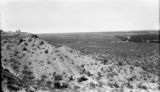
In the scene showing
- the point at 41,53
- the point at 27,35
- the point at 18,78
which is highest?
the point at 27,35

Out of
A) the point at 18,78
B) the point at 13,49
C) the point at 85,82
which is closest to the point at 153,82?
the point at 85,82

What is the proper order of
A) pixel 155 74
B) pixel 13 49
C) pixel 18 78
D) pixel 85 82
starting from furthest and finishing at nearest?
pixel 155 74 → pixel 13 49 → pixel 85 82 → pixel 18 78

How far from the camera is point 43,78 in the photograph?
50.6ft

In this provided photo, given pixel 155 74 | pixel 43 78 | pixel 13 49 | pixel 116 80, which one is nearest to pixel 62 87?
pixel 43 78

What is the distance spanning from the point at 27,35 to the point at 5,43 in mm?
3381

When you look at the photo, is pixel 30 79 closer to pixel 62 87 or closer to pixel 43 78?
pixel 43 78

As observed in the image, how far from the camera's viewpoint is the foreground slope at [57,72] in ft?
48.0

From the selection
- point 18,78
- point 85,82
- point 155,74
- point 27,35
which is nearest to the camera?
point 18,78

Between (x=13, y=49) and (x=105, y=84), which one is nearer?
(x=105, y=84)

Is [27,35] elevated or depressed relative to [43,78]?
elevated

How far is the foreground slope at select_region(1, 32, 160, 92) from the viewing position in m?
14.6

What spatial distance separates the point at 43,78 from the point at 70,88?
7.69 feet

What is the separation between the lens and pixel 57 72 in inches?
648

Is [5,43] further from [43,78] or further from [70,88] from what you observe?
[70,88]
